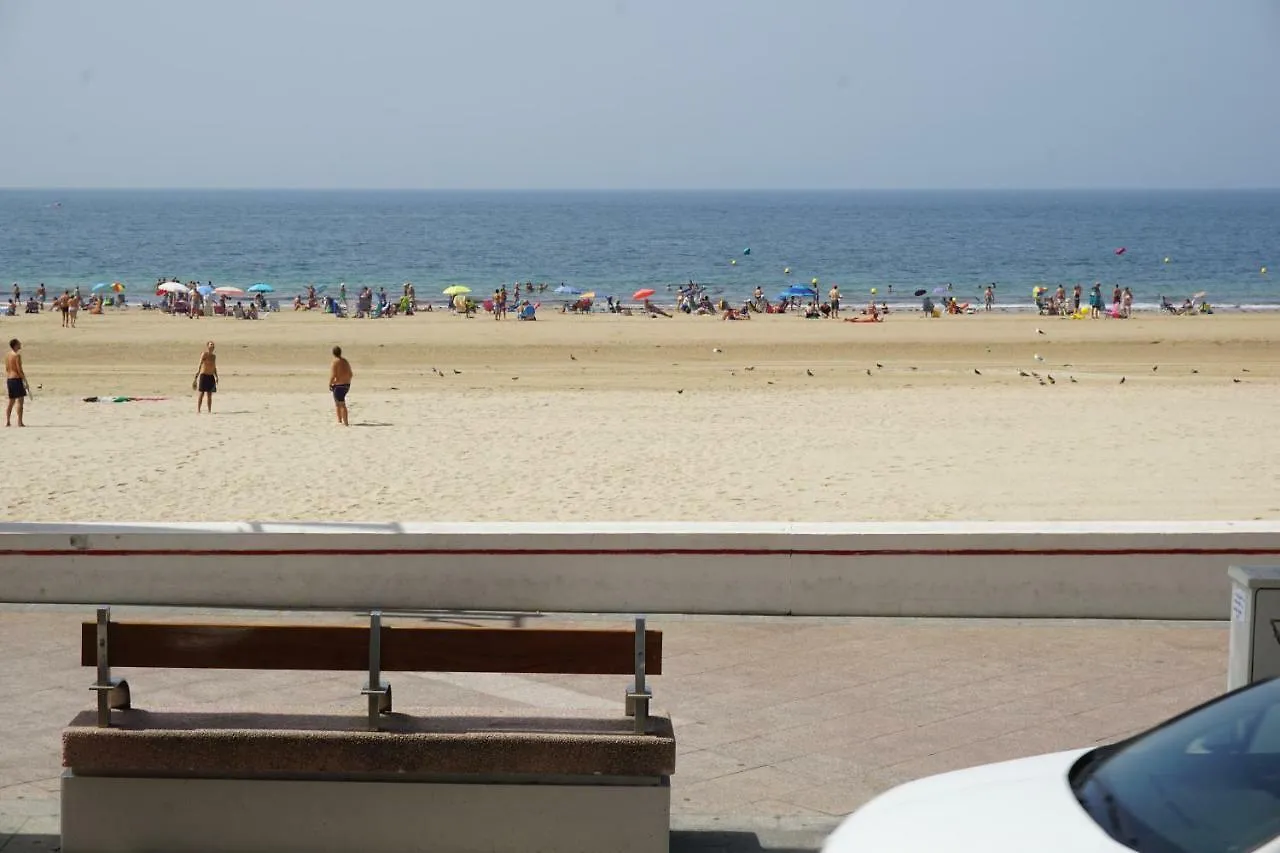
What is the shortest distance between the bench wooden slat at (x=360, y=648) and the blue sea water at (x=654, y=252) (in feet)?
210

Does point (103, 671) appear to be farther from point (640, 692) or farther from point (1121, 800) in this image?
point (1121, 800)

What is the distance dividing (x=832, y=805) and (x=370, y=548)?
12.5 feet

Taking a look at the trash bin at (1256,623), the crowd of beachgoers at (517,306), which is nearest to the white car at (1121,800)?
the trash bin at (1256,623)

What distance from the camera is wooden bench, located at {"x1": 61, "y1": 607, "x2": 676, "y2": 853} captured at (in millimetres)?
5438

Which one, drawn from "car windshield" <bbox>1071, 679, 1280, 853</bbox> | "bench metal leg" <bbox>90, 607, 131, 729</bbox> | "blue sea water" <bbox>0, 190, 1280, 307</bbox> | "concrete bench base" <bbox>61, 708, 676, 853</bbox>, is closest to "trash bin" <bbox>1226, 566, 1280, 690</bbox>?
"car windshield" <bbox>1071, 679, 1280, 853</bbox>

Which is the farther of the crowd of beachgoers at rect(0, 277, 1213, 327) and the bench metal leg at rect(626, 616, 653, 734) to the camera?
the crowd of beachgoers at rect(0, 277, 1213, 327)

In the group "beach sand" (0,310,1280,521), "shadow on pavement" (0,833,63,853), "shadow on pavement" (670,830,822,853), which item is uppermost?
"shadow on pavement" (670,830,822,853)

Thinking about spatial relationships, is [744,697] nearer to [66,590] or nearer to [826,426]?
[66,590]

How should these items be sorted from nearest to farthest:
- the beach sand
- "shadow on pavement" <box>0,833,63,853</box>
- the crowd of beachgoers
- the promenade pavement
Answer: "shadow on pavement" <box>0,833,63,853</box>
the promenade pavement
the beach sand
the crowd of beachgoers

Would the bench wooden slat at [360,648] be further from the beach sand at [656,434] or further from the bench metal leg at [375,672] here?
the beach sand at [656,434]

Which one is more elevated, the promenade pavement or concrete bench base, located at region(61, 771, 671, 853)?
concrete bench base, located at region(61, 771, 671, 853)

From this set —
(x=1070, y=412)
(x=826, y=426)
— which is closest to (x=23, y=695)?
(x=826, y=426)

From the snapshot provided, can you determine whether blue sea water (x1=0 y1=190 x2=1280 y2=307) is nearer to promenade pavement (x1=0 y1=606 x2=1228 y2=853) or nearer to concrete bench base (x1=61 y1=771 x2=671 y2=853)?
promenade pavement (x1=0 y1=606 x2=1228 y2=853)

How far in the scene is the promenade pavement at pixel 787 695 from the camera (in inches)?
247
